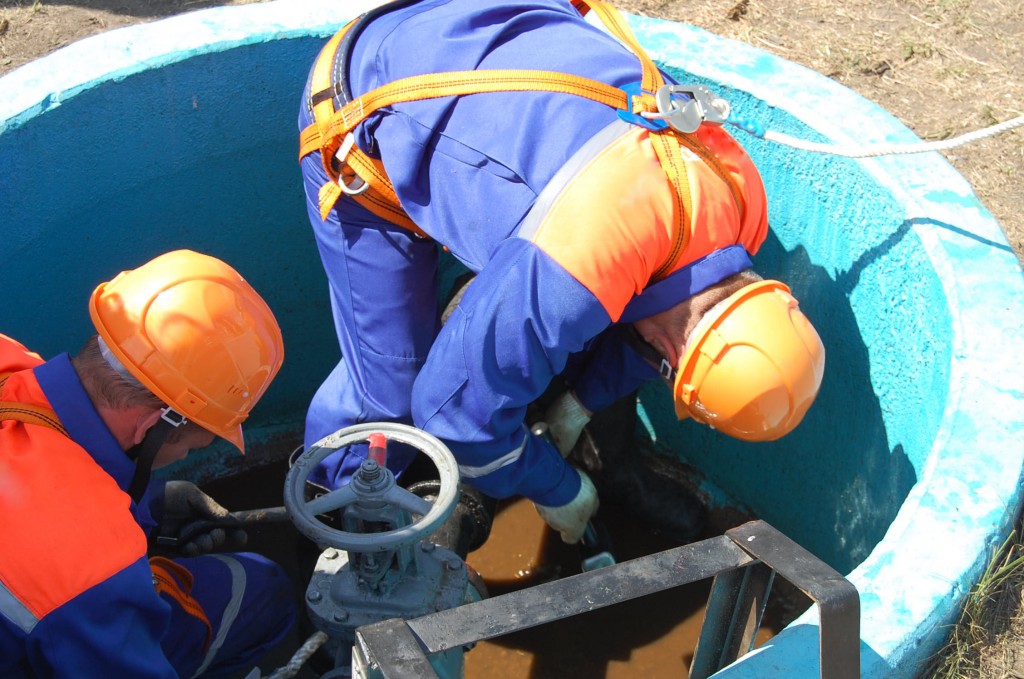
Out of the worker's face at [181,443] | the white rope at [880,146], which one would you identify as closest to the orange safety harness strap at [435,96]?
the white rope at [880,146]

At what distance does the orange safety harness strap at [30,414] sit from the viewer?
5.73ft

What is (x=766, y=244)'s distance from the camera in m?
2.86

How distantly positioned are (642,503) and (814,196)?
43.3 inches

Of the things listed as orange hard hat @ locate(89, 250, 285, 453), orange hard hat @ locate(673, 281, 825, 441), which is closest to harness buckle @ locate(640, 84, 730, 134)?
orange hard hat @ locate(673, 281, 825, 441)

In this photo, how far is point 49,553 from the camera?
1602mm

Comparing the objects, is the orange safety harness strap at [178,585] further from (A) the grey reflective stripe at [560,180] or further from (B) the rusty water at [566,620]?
(A) the grey reflective stripe at [560,180]

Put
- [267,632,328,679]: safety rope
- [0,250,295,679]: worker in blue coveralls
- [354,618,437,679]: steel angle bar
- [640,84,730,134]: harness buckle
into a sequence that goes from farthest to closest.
A: [267,632,328,679]: safety rope, [640,84,730,134]: harness buckle, [0,250,295,679]: worker in blue coveralls, [354,618,437,679]: steel angle bar

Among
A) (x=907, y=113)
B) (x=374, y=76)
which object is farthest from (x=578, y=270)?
(x=907, y=113)

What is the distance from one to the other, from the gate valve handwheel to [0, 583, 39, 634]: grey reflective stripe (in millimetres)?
474

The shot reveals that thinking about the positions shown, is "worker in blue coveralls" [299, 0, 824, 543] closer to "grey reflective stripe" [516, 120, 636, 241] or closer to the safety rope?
"grey reflective stripe" [516, 120, 636, 241]

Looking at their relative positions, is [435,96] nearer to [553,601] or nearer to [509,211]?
[509,211]

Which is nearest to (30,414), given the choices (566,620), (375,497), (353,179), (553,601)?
(375,497)

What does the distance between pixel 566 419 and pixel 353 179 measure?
92 cm

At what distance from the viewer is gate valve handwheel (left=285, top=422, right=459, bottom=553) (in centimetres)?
191
